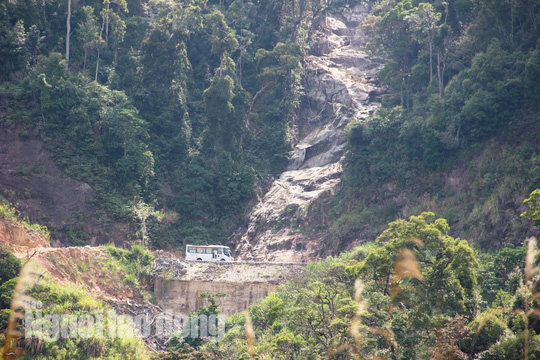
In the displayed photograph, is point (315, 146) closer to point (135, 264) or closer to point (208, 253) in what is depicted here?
point (208, 253)

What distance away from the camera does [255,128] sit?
49.9 metres

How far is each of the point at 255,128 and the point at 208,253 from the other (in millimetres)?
15207

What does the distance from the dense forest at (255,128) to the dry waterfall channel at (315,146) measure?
129 cm

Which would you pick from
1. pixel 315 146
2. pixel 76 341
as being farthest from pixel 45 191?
pixel 315 146

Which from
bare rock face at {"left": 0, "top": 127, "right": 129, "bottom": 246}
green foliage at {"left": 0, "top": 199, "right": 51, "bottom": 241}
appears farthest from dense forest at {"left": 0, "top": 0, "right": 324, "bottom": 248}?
green foliage at {"left": 0, "top": 199, "right": 51, "bottom": 241}

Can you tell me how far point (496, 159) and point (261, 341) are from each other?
2058 cm

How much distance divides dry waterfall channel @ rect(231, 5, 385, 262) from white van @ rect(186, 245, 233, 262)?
119 inches

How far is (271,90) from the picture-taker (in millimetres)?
50156

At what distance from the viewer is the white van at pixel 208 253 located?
38237mm

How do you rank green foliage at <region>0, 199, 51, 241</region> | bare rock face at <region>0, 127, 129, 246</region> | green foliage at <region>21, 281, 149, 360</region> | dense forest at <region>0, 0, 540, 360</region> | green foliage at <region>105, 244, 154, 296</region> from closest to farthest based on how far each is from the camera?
green foliage at <region>21, 281, 149, 360</region>, dense forest at <region>0, 0, 540, 360</region>, green foliage at <region>0, 199, 51, 241</region>, green foliage at <region>105, 244, 154, 296</region>, bare rock face at <region>0, 127, 129, 246</region>

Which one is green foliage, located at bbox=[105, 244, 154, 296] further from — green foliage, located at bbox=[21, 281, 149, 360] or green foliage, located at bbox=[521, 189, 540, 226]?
green foliage, located at bbox=[521, 189, 540, 226]

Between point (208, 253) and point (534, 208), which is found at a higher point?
point (534, 208)

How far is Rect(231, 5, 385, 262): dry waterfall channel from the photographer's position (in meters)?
41.7

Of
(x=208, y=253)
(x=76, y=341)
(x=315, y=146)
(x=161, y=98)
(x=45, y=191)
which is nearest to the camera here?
(x=76, y=341)
